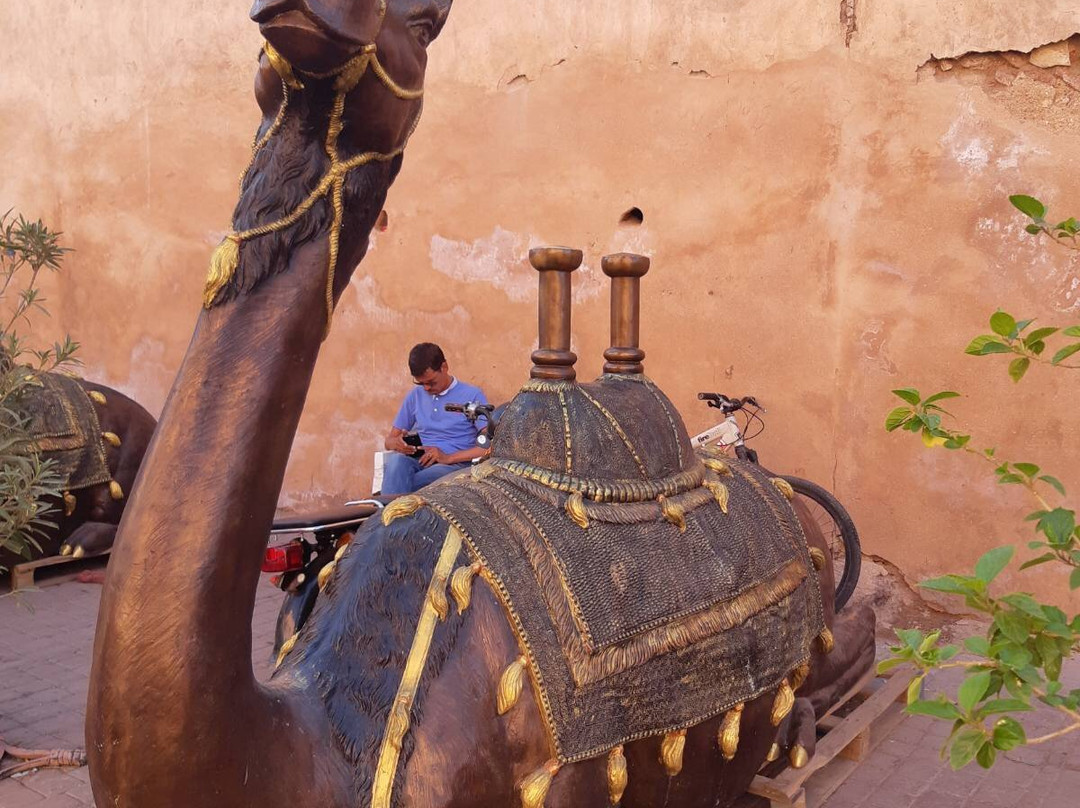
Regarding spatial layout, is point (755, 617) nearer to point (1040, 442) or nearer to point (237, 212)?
point (237, 212)

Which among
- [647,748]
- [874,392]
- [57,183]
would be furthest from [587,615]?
[57,183]

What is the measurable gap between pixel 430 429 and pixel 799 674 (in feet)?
11.0

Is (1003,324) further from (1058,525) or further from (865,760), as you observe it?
(865,760)

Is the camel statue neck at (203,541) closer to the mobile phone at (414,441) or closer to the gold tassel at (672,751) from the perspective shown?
the gold tassel at (672,751)

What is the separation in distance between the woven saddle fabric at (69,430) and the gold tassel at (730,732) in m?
4.56

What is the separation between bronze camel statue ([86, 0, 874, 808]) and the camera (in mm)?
1457

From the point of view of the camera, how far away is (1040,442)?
15.1 ft

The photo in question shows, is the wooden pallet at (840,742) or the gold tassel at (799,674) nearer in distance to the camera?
the gold tassel at (799,674)

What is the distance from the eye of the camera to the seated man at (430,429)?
5387 millimetres

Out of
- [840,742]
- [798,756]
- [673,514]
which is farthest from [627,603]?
[840,742]

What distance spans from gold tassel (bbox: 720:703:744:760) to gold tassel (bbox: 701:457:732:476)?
775 millimetres

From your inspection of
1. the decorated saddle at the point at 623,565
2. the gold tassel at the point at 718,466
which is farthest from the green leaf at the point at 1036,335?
the gold tassel at the point at 718,466

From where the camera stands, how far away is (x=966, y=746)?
4.17ft

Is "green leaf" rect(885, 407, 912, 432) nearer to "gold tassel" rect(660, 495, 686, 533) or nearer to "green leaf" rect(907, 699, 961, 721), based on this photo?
"green leaf" rect(907, 699, 961, 721)
